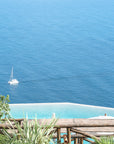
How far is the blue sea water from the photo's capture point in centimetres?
2927

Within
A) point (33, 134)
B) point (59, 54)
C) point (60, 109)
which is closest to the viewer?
point (33, 134)

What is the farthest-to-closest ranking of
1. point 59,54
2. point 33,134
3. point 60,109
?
point 59,54, point 60,109, point 33,134

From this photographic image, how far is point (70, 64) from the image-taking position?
33.5 meters

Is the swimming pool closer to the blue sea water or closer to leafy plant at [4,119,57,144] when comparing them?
leafy plant at [4,119,57,144]

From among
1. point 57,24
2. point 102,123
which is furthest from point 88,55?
point 102,123

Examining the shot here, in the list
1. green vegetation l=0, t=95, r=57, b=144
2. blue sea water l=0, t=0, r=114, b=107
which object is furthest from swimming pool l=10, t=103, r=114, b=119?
blue sea water l=0, t=0, r=114, b=107

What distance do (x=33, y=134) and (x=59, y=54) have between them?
1324 inches

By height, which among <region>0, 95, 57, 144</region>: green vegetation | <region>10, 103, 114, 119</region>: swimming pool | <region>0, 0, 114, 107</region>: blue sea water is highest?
<region>0, 0, 114, 107</region>: blue sea water

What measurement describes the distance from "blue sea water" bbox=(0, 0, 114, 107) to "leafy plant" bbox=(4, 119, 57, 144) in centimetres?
2564

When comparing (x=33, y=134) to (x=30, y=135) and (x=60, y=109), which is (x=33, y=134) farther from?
(x=60, y=109)

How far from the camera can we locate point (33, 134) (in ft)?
4.92

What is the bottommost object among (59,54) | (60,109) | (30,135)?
(30,135)

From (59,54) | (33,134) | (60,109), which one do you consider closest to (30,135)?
(33,134)

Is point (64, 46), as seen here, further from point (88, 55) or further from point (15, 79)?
point (15, 79)
